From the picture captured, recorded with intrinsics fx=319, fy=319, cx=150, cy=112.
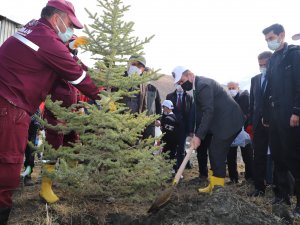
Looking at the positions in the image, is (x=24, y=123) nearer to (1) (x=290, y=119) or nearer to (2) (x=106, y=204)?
(2) (x=106, y=204)

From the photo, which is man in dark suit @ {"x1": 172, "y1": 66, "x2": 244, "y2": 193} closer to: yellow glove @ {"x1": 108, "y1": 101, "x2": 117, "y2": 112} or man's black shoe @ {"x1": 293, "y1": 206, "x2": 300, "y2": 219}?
man's black shoe @ {"x1": 293, "y1": 206, "x2": 300, "y2": 219}

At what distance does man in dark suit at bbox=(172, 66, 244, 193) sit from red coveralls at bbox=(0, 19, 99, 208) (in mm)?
2172

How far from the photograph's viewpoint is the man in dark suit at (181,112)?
7172mm

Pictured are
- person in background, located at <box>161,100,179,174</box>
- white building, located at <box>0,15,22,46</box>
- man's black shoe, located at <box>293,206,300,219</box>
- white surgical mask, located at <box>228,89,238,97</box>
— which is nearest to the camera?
man's black shoe, located at <box>293,206,300,219</box>

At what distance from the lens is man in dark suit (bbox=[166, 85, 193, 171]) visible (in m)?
7.17

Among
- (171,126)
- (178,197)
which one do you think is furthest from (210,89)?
(171,126)

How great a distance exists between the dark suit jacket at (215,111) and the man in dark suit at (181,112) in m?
2.27

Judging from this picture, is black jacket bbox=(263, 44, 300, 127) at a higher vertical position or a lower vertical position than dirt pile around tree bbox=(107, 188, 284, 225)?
higher

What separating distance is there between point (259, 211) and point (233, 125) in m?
1.72

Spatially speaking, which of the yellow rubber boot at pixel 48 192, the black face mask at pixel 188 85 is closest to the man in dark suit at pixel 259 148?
the black face mask at pixel 188 85

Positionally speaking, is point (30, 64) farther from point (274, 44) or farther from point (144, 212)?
point (274, 44)

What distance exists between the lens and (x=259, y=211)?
341cm

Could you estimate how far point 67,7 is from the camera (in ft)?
11.0

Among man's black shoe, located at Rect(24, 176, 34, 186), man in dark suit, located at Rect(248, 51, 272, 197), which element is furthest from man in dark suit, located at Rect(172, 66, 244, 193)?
man's black shoe, located at Rect(24, 176, 34, 186)
